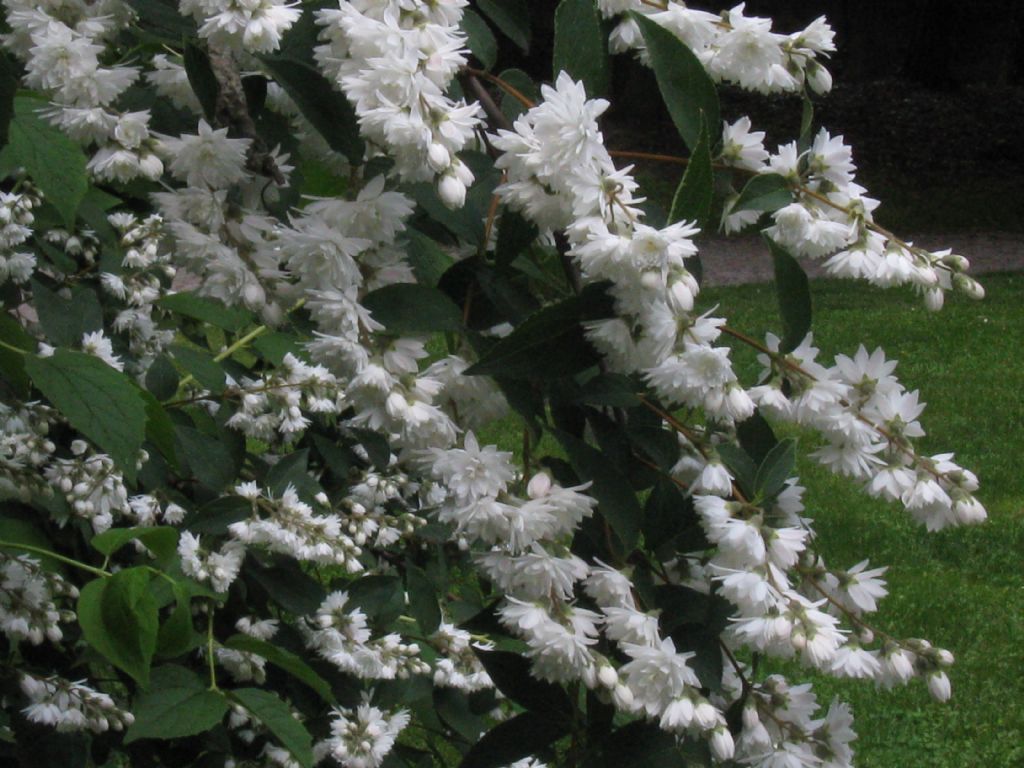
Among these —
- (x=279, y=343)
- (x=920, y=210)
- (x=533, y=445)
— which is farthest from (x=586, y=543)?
(x=920, y=210)

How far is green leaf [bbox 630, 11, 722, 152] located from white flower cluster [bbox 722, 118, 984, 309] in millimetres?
56

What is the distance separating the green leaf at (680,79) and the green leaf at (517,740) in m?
0.66

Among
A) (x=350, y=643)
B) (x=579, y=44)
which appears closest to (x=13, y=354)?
(x=579, y=44)

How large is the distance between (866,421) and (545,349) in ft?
1.28

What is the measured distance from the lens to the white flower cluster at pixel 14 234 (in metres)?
2.19

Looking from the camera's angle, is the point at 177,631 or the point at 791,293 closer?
the point at 791,293

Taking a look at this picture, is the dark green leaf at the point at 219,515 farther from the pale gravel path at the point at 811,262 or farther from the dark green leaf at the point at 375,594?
the pale gravel path at the point at 811,262

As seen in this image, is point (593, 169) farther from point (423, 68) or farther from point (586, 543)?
point (586, 543)

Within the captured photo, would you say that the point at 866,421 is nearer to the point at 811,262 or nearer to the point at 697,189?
the point at 697,189

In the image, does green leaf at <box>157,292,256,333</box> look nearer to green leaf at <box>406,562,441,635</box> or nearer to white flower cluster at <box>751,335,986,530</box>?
green leaf at <box>406,562,441,635</box>

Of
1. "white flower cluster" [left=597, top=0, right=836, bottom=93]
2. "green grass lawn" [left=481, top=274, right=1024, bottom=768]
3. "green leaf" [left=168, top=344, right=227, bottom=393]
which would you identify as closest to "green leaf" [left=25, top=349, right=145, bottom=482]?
"white flower cluster" [left=597, top=0, right=836, bottom=93]

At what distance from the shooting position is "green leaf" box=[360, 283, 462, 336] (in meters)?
1.20

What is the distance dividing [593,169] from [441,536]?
1404 mm

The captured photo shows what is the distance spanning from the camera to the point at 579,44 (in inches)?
48.0
